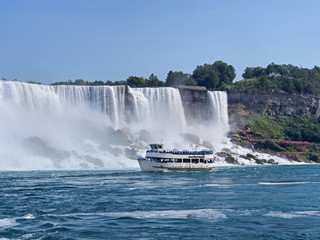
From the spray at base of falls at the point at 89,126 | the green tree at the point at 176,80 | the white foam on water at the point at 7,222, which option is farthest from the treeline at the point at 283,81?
the white foam on water at the point at 7,222

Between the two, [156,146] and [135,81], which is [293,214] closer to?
[156,146]

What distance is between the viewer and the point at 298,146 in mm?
113625

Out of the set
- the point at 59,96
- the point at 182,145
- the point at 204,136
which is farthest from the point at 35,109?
the point at 204,136

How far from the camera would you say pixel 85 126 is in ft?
316

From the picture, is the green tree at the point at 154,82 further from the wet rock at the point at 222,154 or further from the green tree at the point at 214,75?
the wet rock at the point at 222,154

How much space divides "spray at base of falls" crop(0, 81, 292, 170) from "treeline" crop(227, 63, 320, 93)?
18.9 metres

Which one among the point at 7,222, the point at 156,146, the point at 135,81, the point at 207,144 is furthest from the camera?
the point at 135,81

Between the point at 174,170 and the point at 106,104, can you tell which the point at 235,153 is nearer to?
the point at 106,104

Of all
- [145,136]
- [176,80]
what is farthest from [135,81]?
[145,136]

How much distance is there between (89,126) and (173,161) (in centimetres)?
3157

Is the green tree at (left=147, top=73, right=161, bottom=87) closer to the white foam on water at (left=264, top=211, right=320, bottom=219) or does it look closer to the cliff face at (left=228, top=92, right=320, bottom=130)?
the cliff face at (left=228, top=92, right=320, bottom=130)

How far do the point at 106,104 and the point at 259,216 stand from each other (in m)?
71.8

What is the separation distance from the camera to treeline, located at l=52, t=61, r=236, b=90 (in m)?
130

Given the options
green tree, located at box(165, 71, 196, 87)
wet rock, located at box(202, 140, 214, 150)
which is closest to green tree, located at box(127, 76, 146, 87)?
green tree, located at box(165, 71, 196, 87)
